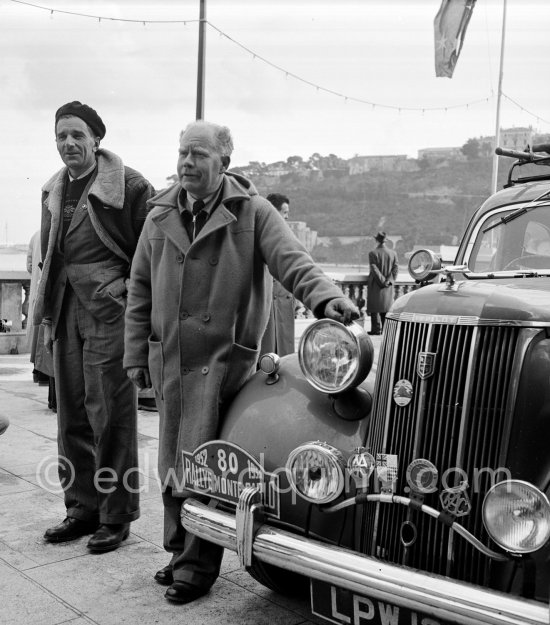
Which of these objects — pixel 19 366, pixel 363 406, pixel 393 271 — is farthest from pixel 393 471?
pixel 393 271

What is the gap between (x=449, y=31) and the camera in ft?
70.4

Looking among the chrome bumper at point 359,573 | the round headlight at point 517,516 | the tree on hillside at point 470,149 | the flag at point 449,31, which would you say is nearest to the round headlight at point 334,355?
the chrome bumper at point 359,573

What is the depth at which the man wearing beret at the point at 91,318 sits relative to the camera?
12.9ft

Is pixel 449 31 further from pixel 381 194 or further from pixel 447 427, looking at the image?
pixel 381 194

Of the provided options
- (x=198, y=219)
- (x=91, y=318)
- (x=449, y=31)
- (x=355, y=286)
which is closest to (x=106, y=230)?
(x=91, y=318)

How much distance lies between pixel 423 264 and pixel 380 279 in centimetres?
1154

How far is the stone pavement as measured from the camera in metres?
3.12

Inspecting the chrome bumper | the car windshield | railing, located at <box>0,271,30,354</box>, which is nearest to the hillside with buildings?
railing, located at <box>0,271,30,354</box>

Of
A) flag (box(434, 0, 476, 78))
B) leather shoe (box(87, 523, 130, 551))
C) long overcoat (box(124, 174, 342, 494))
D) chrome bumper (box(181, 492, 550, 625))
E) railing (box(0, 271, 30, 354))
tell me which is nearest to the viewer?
chrome bumper (box(181, 492, 550, 625))

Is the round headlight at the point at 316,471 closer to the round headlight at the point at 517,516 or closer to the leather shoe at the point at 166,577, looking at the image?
the round headlight at the point at 517,516

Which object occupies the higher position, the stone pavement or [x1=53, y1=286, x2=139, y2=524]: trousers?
[x1=53, y1=286, x2=139, y2=524]: trousers

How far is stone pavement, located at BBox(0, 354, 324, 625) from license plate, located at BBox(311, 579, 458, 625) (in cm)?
63

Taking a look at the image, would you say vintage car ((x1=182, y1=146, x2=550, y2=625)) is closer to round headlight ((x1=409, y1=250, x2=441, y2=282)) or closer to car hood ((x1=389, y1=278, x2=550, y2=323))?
car hood ((x1=389, y1=278, x2=550, y2=323))

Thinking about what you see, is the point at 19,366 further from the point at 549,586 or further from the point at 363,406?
the point at 549,586
